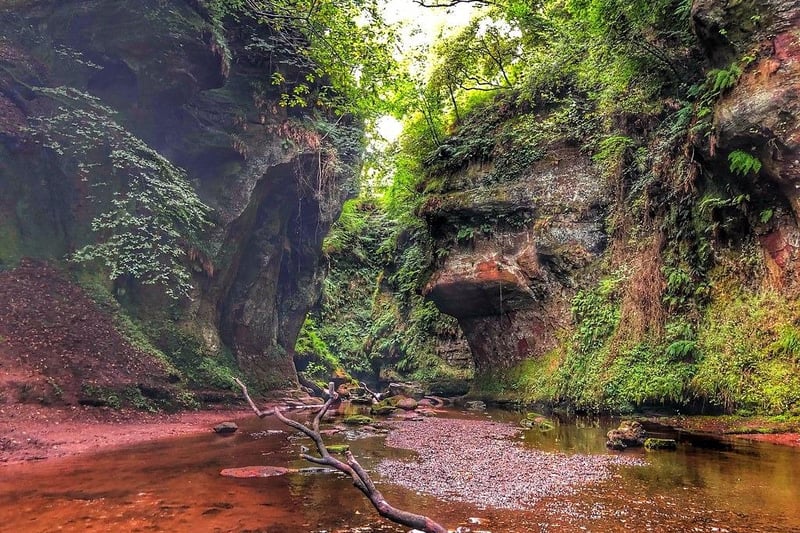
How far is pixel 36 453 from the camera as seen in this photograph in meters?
6.96

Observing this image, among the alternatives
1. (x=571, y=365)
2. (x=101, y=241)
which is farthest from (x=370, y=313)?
(x=101, y=241)

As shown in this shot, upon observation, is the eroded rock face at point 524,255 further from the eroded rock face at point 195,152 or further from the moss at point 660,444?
the moss at point 660,444

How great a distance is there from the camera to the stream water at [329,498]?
4094mm

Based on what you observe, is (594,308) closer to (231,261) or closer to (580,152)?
(580,152)

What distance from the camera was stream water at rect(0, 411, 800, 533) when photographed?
4.09m

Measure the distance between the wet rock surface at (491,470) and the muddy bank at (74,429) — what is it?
4.55 m

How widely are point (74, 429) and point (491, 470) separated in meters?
7.18

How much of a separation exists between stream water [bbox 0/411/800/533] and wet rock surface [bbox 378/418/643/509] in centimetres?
24

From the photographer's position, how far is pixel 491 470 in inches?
247

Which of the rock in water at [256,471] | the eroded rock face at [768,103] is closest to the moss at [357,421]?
the rock in water at [256,471]

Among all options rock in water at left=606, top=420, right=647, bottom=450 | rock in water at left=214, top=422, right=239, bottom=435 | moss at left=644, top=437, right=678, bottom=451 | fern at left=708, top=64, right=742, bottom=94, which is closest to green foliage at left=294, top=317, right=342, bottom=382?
rock in water at left=214, top=422, right=239, bottom=435

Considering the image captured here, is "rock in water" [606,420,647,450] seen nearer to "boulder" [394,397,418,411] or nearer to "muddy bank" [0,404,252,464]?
"muddy bank" [0,404,252,464]

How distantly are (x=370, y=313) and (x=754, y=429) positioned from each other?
83.2 feet

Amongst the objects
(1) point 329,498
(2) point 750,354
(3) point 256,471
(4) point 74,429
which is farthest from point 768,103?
(4) point 74,429
